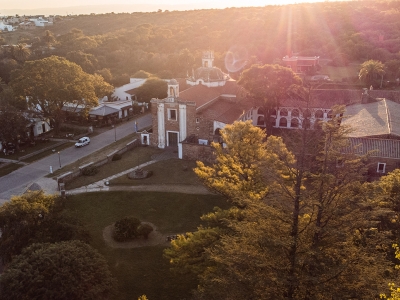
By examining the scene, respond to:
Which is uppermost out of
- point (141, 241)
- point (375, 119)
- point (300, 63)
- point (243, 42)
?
point (243, 42)

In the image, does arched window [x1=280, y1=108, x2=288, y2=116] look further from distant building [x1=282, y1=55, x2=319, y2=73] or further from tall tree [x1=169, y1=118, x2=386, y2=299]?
tall tree [x1=169, y1=118, x2=386, y2=299]

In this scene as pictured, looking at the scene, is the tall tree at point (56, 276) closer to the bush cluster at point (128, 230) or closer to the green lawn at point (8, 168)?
the bush cluster at point (128, 230)

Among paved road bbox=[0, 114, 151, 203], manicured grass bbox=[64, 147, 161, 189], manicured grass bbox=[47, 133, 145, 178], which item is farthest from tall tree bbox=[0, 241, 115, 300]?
manicured grass bbox=[47, 133, 145, 178]

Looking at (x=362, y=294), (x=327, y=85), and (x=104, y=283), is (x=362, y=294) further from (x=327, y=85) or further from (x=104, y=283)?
(x=327, y=85)

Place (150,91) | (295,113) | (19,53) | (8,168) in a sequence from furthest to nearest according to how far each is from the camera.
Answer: (19,53) → (150,91) → (295,113) → (8,168)

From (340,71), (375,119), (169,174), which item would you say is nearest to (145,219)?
(169,174)

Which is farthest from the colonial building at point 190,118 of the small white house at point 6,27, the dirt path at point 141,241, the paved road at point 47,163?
the small white house at point 6,27

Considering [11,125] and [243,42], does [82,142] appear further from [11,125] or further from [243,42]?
[243,42]
